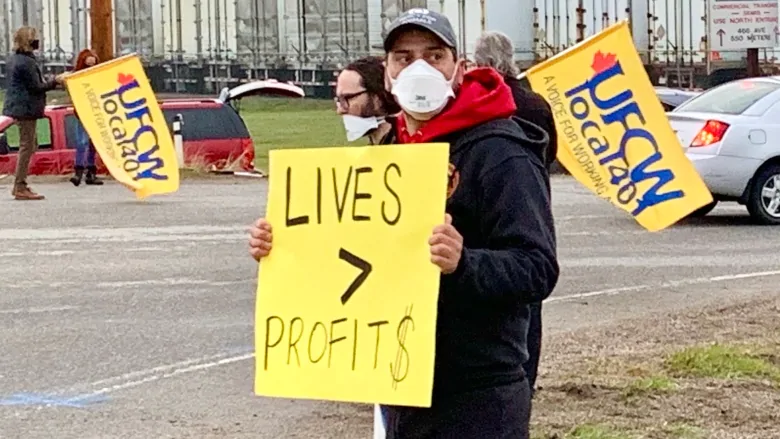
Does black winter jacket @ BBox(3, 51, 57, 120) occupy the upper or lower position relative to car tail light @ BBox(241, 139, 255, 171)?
upper

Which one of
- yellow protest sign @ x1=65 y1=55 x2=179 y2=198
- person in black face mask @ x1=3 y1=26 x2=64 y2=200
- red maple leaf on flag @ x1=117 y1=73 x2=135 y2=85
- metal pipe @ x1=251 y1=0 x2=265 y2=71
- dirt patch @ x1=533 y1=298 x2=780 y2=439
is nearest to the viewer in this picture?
dirt patch @ x1=533 y1=298 x2=780 y2=439

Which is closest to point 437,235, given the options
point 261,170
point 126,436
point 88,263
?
point 126,436

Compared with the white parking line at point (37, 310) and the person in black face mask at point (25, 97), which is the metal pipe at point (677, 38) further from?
the white parking line at point (37, 310)

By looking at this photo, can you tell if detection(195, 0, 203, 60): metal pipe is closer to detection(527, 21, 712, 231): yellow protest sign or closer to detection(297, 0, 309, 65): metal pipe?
detection(297, 0, 309, 65): metal pipe

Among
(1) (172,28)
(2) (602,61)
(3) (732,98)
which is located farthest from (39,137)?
(1) (172,28)

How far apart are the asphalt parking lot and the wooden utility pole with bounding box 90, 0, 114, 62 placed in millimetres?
6691

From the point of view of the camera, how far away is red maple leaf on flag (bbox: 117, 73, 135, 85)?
18031 mm

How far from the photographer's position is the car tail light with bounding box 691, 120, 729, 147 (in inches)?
629

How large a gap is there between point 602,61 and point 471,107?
7243mm

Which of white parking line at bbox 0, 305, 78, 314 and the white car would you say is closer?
white parking line at bbox 0, 305, 78, 314

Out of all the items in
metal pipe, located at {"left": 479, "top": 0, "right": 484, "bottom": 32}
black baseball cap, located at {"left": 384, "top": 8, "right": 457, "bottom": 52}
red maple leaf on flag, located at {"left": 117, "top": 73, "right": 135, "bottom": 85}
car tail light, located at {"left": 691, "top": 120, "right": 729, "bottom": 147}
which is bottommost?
car tail light, located at {"left": 691, "top": 120, "right": 729, "bottom": 147}

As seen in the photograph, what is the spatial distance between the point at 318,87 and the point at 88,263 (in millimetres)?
39162

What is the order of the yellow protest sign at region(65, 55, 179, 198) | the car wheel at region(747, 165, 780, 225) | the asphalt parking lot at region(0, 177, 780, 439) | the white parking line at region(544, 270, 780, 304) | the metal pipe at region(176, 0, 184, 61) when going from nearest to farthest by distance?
1. the asphalt parking lot at region(0, 177, 780, 439)
2. the white parking line at region(544, 270, 780, 304)
3. the car wheel at region(747, 165, 780, 225)
4. the yellow protest sign at region(65, 55, 179, 198)
5. the metal pipe at region(176, 0, 184, 61)

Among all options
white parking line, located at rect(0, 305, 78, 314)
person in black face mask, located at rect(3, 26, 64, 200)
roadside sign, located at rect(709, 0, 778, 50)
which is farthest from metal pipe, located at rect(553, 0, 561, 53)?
white parking line, located at rect(0, 305, 78, 314)
